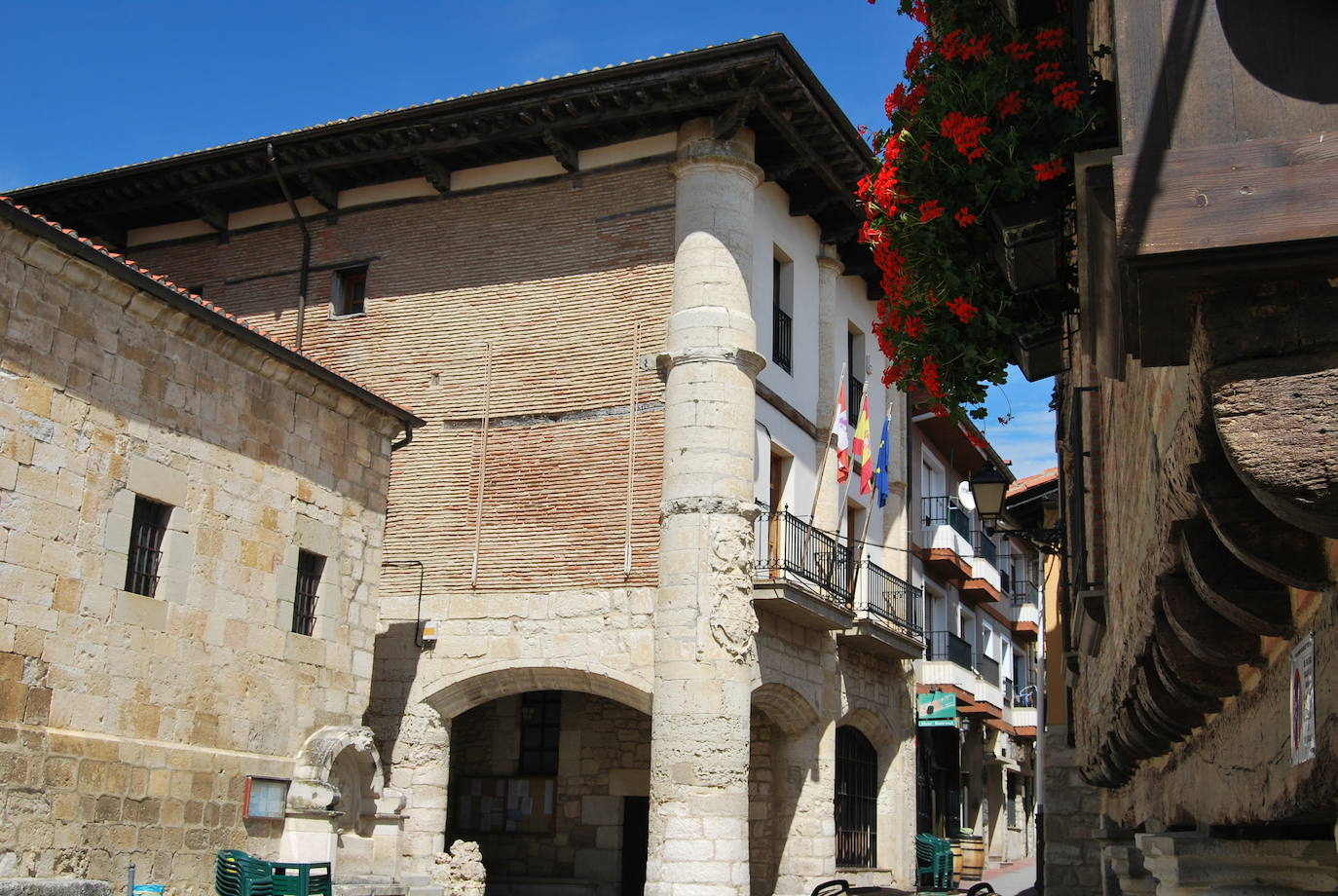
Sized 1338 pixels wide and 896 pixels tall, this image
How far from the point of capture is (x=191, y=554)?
12.8m

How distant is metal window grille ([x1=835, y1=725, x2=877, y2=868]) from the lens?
20.7 m

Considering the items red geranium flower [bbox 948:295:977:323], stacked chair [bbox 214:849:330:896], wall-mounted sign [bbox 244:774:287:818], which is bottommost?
stacked chair [bbox 214:849:330:896]

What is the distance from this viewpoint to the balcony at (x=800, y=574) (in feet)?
55.7

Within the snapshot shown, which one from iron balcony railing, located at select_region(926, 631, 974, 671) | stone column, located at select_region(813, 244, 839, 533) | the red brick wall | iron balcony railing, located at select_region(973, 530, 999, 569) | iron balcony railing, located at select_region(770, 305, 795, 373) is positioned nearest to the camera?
the red brick wall

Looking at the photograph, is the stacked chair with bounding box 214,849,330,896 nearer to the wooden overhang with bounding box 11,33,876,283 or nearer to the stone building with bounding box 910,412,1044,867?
the wooden overhang with bounding box 11,33,876,283

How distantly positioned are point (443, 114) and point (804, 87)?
175 inches

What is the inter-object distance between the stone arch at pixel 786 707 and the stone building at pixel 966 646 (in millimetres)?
3882

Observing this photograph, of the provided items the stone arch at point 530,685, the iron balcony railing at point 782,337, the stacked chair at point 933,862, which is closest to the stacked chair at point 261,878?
the stone arch at point 530,685

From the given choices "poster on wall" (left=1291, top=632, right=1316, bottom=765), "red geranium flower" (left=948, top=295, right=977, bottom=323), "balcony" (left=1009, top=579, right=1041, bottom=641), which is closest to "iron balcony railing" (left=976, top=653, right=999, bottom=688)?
"balcony" (left=1009, top=579, right=1041, bottom=641)

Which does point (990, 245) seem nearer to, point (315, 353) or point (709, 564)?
point (709, 564)

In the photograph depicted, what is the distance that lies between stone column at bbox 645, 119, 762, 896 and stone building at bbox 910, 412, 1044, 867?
5311 millimetres

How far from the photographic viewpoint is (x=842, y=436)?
62.4 feet

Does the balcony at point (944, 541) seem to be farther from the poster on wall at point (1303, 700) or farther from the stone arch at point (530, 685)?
the poster on wall at point (1303, 700)

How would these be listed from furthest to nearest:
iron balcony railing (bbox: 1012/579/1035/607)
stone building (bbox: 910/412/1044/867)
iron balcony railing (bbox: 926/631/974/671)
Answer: iron balcony railing (bbox: 1012/579/1035/607), iron balcony railing (bbox: 926/631/974/671), stone building (bbox: 910/412/1044/867)
